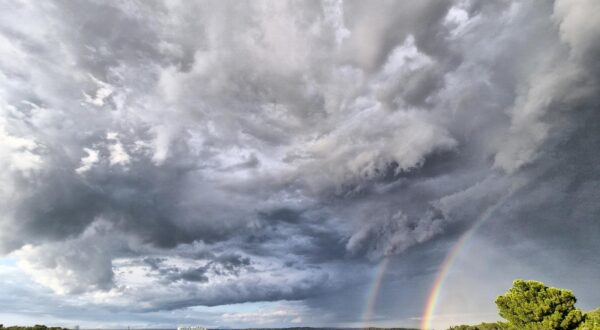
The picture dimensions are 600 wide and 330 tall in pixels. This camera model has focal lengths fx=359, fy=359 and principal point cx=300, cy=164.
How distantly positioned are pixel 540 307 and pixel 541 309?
A: 1.32ft

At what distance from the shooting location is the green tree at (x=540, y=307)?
6888 cm

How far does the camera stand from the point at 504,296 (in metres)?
77.4

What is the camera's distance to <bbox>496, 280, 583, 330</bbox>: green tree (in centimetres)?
6888

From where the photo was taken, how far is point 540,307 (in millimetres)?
70312

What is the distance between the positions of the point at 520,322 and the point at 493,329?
127m

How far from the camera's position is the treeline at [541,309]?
226ft

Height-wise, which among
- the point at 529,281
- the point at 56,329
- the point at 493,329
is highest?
the point at 529,281

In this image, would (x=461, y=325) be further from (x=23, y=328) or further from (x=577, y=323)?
(x=23, y=328)

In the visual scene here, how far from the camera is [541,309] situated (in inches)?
2766

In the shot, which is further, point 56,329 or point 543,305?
point 56,329

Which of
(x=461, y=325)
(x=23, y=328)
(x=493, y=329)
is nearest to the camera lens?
(x=23, y=328)

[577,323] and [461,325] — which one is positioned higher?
[577,323]

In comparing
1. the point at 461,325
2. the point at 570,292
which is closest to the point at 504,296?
the point at 570,292

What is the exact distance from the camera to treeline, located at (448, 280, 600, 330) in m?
68.8
